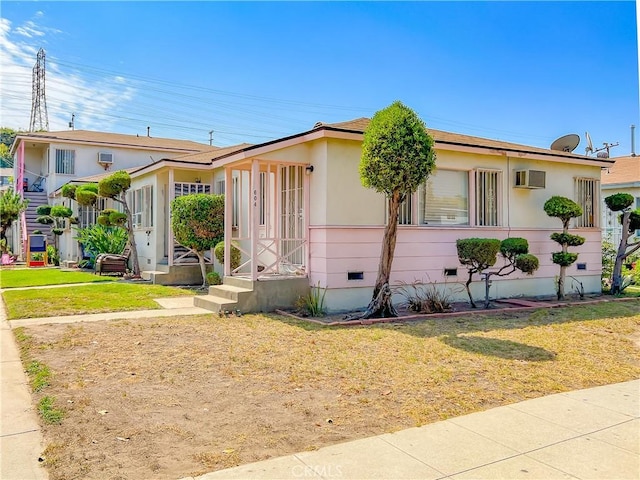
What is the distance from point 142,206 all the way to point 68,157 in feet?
42.1

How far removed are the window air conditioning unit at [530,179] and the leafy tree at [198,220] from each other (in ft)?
24.8

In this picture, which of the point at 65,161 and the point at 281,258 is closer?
the point at 281,258

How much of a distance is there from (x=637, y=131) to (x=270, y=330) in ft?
103

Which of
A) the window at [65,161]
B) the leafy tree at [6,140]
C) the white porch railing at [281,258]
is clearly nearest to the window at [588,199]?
the white porch railing at [281,258]

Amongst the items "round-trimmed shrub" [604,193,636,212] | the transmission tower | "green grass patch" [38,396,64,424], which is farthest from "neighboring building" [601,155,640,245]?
the transmission tower

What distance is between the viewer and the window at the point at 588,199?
43.7ft

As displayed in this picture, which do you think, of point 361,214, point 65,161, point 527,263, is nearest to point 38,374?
point 361,214

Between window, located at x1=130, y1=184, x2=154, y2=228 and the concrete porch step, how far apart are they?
21.2 ft

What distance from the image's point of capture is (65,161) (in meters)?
26.5

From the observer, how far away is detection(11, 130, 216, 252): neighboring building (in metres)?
26.3

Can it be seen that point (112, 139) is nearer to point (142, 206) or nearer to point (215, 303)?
point (142, 206)

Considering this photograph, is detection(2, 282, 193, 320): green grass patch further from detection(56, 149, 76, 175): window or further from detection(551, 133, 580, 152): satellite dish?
detection(56, 149, 76, 175): window

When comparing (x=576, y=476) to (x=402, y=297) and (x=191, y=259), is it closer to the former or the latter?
(x=402, y=297)

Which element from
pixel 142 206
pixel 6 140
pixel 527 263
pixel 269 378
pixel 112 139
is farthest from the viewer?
pixel 6 140
